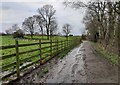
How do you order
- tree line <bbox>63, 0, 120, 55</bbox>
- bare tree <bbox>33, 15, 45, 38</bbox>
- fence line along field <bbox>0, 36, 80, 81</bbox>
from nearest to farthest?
fence line along field <bbox>0, 36, 80, 81</bbox>, tree line <bbox>63, 0, 120, 55</bbox>, bare tree <bbox>33, 15, 45, 38</bbox>

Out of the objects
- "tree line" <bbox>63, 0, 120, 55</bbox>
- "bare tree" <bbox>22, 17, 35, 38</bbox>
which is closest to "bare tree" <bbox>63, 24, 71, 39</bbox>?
"bare tree" <bbox>22, 17, 35, 38</bbox>

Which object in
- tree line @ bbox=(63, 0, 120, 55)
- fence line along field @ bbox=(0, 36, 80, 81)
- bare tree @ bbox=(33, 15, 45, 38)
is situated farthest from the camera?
bare tree @ bbox=(33, 15, 45, 38)

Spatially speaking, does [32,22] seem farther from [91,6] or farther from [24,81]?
[24,81]

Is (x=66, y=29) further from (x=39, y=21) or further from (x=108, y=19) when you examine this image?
(x=108, y=19)

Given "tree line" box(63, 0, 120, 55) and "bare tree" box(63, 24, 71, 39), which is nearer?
"tree line" box(63, 0, 120, 55)

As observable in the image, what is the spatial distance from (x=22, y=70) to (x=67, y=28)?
99919mm

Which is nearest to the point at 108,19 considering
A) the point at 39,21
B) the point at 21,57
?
the point at 21,57

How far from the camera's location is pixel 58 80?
6.74m

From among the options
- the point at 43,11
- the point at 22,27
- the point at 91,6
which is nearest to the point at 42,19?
the point at 43,11

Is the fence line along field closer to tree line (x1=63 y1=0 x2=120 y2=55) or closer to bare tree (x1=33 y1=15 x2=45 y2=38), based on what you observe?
tree line (x1=63 y1=0 x2=120 y2=55)

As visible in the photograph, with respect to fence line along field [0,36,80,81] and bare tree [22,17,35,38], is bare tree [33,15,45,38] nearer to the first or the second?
bare tree [22,17,35,38]

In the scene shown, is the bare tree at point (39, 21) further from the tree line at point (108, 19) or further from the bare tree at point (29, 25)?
the tree line at point (108, 19)

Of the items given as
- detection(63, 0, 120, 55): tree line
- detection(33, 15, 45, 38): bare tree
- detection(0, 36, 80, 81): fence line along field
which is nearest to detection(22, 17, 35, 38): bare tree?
detection(33, 15, 45, 38): bare tree

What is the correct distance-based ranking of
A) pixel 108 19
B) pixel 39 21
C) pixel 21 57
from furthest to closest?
pixel 39 21, pixel 108 19, pixel 21 57
